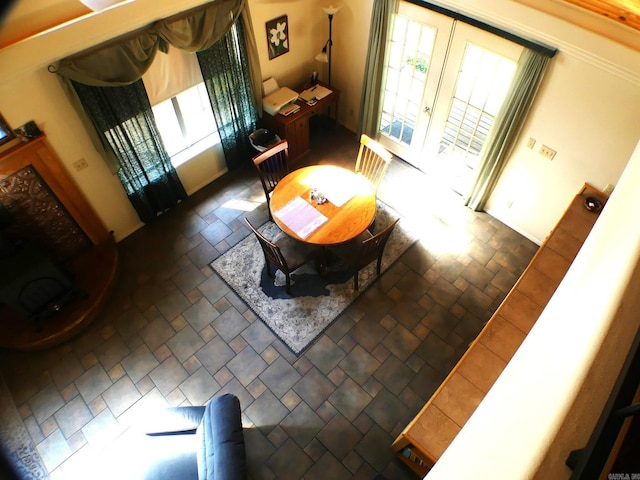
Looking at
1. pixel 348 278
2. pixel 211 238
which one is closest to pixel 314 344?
pixel 348 278

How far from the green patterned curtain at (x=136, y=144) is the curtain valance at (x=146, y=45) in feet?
0.59

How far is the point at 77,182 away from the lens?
4266 mm

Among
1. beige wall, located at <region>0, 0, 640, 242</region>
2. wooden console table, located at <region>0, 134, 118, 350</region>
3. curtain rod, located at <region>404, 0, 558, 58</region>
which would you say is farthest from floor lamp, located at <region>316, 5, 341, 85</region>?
wooden console table, located at <region>0, 134, 118, 350</region>

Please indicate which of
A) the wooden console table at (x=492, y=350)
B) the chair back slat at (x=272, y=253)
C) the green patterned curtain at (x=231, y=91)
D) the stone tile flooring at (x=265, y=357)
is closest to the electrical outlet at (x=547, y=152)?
the wooden console table at (x=492, y=350)

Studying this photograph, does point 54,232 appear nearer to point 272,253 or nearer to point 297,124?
point 272,253

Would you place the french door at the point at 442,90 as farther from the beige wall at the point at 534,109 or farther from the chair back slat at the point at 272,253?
the chair back slat at the point at 272,253

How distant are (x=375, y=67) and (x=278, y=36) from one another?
4.15ft

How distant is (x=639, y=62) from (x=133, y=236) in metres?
5.18

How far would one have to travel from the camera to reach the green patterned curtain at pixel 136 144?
3.92 m

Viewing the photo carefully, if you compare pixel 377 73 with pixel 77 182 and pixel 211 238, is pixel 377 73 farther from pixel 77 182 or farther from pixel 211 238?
pixel 77 182

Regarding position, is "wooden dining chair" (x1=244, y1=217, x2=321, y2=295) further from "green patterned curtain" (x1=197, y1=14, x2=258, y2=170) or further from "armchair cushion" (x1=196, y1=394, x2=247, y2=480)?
"green patterned curtain" (x1=197, y1=14, x2=258, y2=170)

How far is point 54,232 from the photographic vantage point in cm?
430

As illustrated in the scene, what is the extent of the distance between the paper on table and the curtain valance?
5.94 ft

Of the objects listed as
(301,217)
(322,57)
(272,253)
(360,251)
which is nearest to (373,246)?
(360,251)
